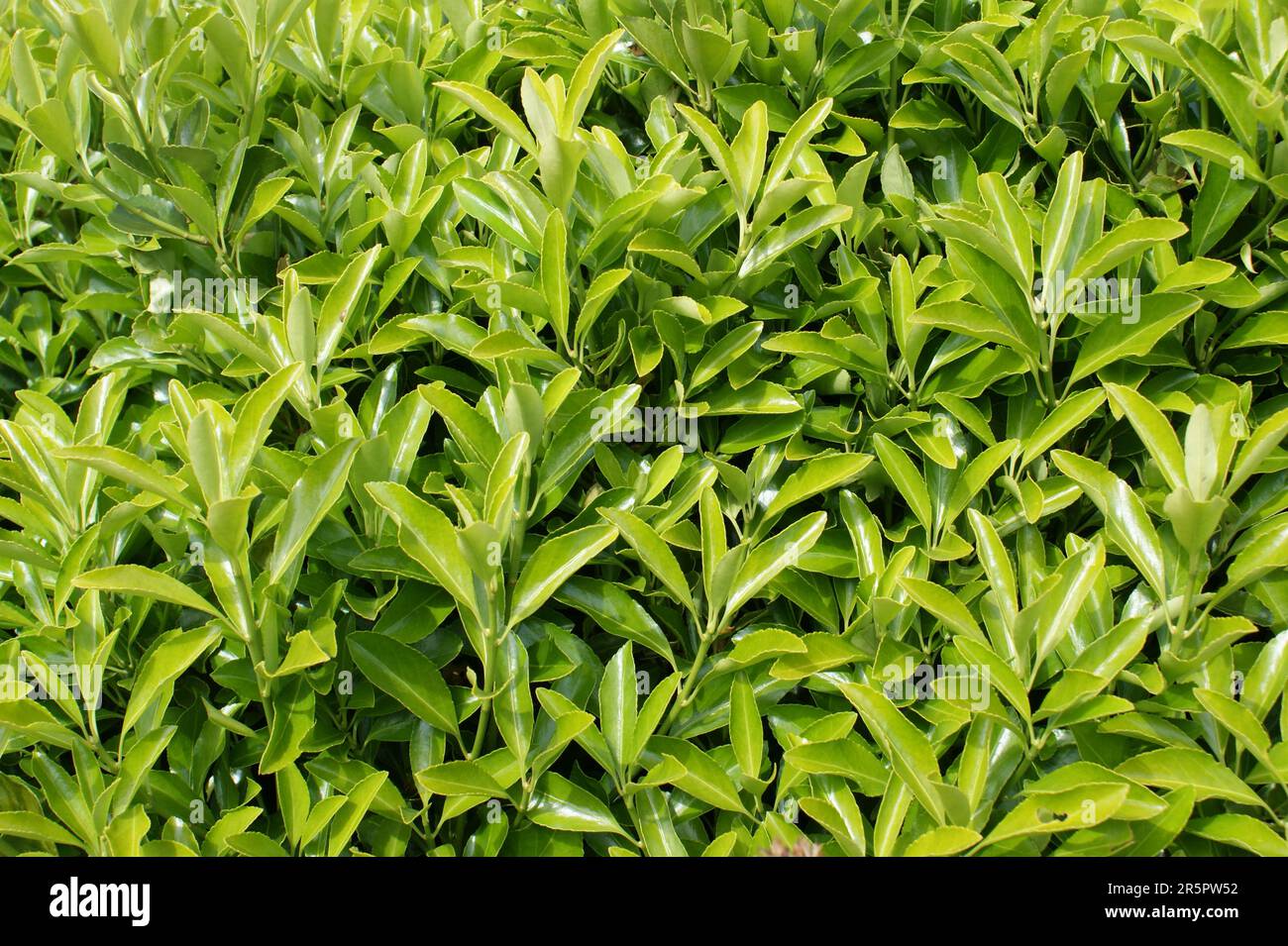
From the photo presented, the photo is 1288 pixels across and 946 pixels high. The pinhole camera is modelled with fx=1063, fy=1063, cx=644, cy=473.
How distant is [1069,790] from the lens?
136 cm

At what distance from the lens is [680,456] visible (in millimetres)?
1698
